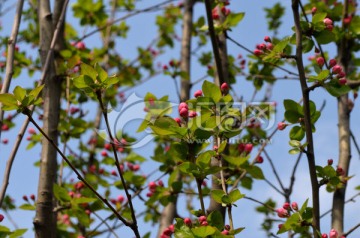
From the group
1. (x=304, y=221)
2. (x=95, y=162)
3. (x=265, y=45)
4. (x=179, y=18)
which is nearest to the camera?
(x=304, y=221)

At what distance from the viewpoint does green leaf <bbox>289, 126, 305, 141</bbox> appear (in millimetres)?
1886

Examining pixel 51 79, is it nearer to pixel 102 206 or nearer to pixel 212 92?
pixel 102 206

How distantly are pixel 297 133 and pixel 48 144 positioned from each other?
1.28 metres

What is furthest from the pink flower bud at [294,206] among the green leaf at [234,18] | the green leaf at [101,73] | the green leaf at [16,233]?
the green leaf at [234,18]

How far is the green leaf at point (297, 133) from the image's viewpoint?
1886mm

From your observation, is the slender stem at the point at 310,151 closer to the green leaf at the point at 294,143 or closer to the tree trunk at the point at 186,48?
the green leaf at the point at 294,143

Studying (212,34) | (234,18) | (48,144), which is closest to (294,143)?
(212,34)

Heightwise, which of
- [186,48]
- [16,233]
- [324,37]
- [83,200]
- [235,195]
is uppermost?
[186,48]

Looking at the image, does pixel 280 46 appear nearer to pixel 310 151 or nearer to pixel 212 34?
pixel 310 151

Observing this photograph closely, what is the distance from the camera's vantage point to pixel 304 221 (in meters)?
1.74

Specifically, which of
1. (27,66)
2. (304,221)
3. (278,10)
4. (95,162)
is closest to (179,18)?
(278,10)

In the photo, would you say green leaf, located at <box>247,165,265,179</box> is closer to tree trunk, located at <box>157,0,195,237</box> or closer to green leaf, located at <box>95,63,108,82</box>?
green leaf, located at <box>95,63,108,82</box>

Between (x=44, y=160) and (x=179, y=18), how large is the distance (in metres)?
3.77

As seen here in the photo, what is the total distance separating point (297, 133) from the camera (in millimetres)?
1892
